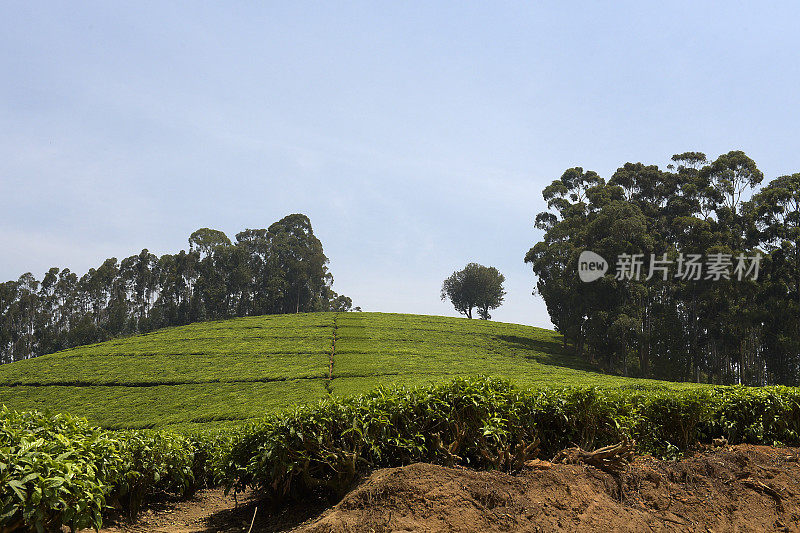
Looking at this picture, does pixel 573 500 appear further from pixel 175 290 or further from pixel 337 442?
pixel 175 290

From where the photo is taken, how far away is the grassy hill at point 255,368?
27.2 metres

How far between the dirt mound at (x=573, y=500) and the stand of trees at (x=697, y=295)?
33.6 metres

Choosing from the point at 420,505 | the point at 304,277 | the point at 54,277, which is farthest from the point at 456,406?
the point at 54,277

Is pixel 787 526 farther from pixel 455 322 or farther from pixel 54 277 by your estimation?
pixel 54 277

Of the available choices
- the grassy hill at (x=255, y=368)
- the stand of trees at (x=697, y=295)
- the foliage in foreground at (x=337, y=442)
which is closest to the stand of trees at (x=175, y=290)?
the grassy hill at (x=255, y=368)

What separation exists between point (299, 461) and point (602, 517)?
3.31m

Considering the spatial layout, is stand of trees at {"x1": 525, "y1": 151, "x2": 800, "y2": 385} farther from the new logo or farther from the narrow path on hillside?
the narrow path on hillside

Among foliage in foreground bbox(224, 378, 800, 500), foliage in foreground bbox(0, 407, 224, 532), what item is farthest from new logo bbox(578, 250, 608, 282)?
foliage in foreground bbox(0, 407, 224, 532)

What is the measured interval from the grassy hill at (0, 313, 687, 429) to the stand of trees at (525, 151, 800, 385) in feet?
15.0

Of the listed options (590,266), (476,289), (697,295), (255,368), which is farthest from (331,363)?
(476,289)

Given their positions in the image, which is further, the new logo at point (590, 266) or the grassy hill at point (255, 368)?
the new logo at point (590, 266)

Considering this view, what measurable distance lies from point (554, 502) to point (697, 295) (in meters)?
41.3

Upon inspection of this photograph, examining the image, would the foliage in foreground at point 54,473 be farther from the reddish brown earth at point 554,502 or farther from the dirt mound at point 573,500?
the dirt mound at point 573,500

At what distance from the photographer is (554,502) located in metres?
5.04
